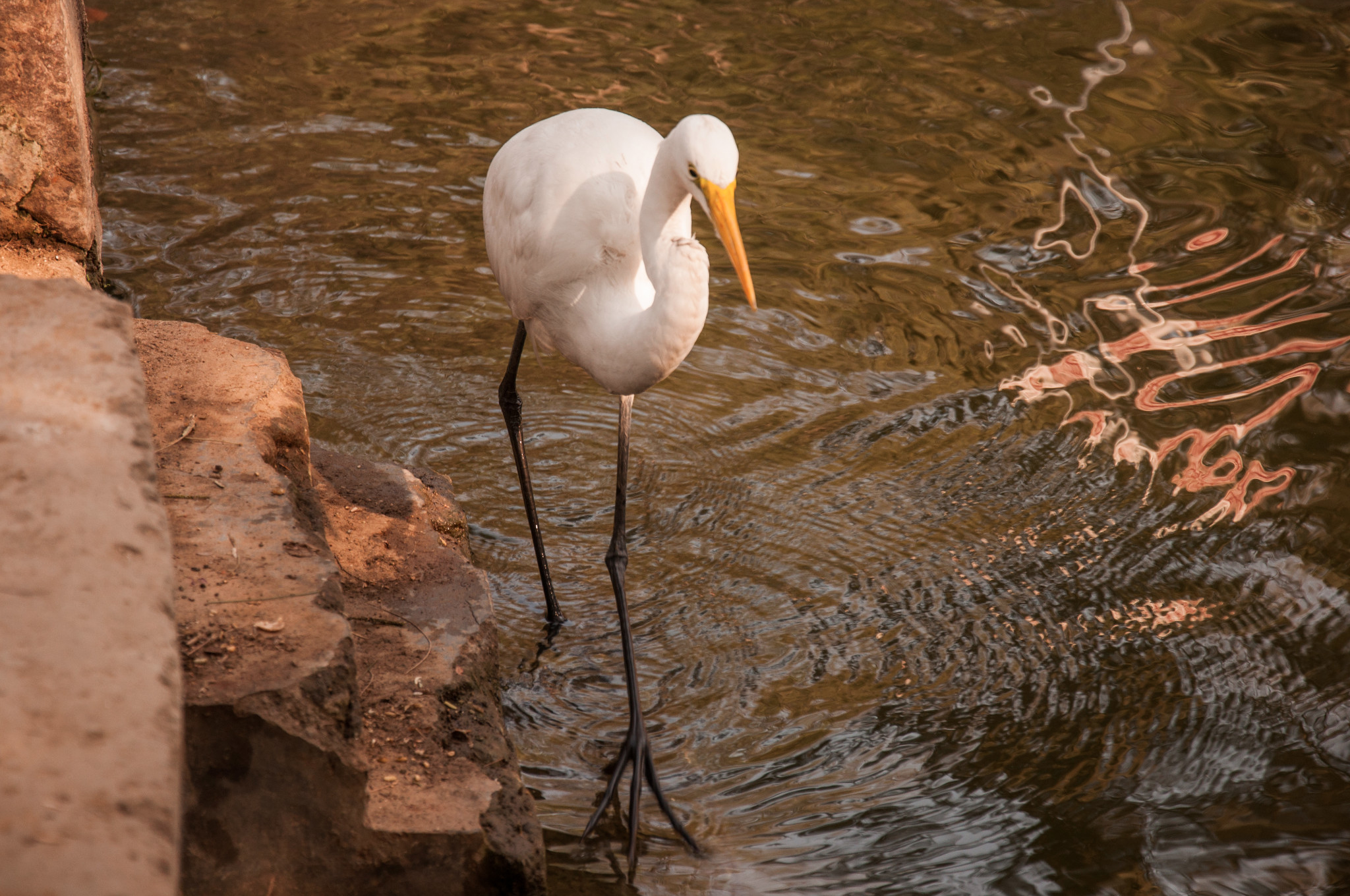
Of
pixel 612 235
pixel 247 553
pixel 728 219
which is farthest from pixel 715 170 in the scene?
pixel 247 553

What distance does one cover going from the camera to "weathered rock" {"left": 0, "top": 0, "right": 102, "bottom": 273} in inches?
135

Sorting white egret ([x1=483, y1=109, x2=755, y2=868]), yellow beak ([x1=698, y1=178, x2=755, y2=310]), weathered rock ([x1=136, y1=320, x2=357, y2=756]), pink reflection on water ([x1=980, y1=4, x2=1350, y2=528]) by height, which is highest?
yellow beak ([x1=698, y1=178, x2=755, y2=310])

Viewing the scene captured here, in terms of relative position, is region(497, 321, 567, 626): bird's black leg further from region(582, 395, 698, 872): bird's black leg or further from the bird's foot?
the bird's foot

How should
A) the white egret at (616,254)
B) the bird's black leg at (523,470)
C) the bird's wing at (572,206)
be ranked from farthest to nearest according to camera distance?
the bird's black leg at (523,470) → the bird's wing at (572,206) → the white egret at (616,254)

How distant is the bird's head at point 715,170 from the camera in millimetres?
2748

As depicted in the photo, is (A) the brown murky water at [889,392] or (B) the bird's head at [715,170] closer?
(B) the bird's head at [715,170]

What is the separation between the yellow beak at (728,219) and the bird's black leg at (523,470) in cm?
135

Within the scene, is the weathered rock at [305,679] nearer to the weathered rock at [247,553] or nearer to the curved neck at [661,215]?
the weathered rock at [247,553]

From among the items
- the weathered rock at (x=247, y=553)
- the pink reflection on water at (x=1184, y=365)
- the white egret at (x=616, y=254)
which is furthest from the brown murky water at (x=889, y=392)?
the weathered rock at (x=247, y=553)

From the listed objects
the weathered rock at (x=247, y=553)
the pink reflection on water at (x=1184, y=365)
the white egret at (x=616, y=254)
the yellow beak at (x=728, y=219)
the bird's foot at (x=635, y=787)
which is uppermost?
the yellow beak at (x=728, y=219)

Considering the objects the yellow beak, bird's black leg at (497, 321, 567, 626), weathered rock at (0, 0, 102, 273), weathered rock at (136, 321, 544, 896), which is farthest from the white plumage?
weathered rock at (0, 0, 102, 273)

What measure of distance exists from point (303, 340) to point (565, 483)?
1535 millimetres

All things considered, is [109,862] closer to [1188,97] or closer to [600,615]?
[600,615]

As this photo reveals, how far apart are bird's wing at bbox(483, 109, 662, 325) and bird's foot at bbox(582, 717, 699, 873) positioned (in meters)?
1.32
